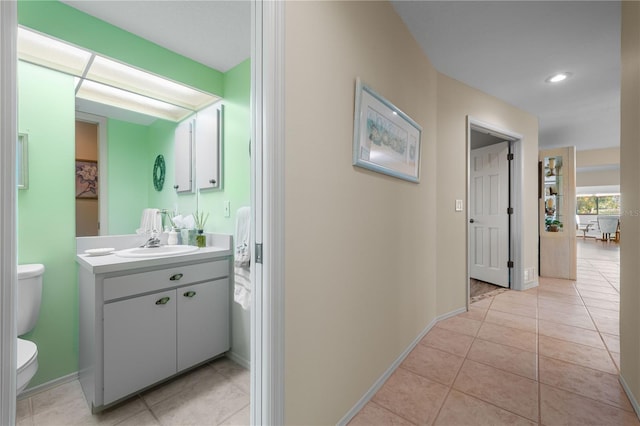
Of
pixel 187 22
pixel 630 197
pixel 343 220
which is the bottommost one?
pixel 343 220

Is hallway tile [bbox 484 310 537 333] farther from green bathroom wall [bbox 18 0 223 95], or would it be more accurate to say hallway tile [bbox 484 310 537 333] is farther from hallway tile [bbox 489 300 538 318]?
green bathroom wall [bbox 18 0 223 95]

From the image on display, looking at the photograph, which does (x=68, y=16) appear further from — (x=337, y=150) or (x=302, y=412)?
(x=302, y=412)

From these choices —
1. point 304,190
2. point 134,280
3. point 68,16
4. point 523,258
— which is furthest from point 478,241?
point 68,16

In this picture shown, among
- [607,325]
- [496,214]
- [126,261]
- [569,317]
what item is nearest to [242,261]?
[126,261]

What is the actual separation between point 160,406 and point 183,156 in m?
1.84

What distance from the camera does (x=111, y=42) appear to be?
71.3 inches

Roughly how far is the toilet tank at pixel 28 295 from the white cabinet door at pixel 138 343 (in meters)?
0.48

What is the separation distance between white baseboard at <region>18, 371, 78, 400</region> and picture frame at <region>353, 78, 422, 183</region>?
2.29 m

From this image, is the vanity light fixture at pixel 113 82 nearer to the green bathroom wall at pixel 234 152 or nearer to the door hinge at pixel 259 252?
the green bathroom wall at pixel 234 152

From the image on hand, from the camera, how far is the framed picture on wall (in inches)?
74.6

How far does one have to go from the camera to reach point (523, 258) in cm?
370

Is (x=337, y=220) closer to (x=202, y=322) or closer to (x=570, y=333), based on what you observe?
(x=202, y=322)

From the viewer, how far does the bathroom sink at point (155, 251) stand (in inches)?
71.6

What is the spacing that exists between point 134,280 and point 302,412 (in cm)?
119
